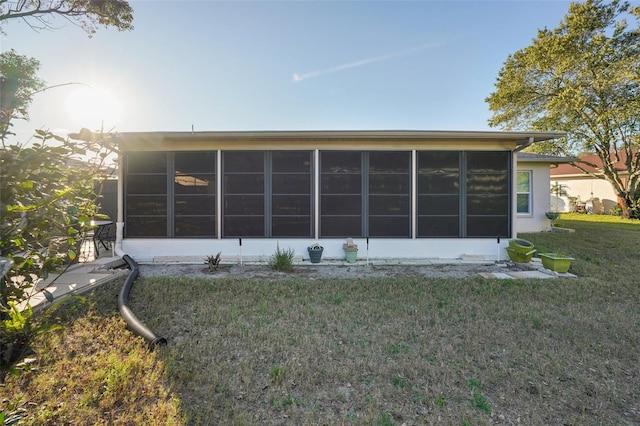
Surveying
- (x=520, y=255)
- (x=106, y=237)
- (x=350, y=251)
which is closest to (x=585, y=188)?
(x=520, y=255)

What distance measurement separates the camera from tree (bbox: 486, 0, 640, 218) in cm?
1373

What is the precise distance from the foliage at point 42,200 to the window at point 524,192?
42.3ft

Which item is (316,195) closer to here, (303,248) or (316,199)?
(316,199)

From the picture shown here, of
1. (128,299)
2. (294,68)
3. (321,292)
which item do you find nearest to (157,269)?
(128,299)

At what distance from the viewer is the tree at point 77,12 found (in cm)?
865

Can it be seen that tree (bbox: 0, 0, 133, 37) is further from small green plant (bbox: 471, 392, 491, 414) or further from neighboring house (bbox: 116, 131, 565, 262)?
small green plant (bbox: 471, 392, 491, 414)

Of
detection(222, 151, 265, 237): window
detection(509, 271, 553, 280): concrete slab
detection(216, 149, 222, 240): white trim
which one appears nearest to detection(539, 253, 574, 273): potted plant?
detection(509, 271, 553, 280): concrete slab

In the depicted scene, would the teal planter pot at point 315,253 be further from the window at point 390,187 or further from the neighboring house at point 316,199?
the window at point 390,187

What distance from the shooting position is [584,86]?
47.8 ft

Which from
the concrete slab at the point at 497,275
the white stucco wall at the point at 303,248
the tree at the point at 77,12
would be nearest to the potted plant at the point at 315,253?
the white stucco wall at the point at 303,248

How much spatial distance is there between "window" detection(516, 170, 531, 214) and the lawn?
288 inches

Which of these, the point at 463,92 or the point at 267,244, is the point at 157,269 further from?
the point at 463,92

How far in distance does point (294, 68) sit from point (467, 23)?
5250 millimetres

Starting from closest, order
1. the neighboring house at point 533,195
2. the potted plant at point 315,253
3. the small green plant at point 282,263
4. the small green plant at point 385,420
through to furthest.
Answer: the small green plant at point 385,420 → the small green plant at point 282,263 → the potted plant at point 315,253 → the neighboring house at point 533,195
